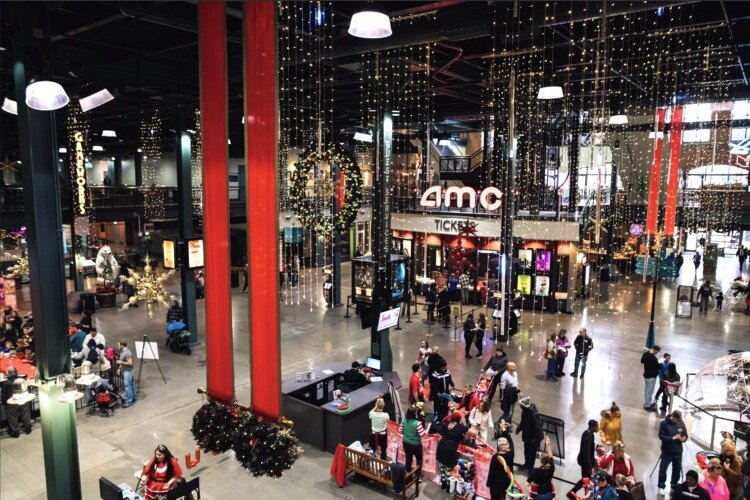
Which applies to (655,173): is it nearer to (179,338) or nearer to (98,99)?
(179,338)

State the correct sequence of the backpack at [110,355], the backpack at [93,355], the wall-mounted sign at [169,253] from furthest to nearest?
the wall-mounted sign at [169,253]
the backpack at [93,355]
the backpack at [110,355]

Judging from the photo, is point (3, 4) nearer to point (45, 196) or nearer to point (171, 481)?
point (45, 196)

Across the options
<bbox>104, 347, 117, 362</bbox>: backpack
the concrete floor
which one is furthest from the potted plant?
<bbox>104, 347, 117, 362</bbox>: backpack

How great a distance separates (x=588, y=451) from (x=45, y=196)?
27.7 feet

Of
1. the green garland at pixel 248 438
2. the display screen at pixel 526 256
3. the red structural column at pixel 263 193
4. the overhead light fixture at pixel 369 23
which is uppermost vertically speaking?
the overhead light fixture at pixel 369 23

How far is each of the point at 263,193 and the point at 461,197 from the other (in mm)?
16196

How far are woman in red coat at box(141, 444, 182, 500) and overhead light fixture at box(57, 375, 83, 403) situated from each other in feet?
4.28

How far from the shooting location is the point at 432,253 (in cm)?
2362

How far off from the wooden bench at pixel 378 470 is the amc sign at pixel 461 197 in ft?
41.1

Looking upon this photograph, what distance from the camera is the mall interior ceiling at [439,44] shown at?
29.1ft

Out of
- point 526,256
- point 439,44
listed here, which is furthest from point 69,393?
point 526,256

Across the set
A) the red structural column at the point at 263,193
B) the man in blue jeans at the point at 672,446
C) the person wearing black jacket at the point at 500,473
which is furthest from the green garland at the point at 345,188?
the man in blue jeans at the point at 672,446

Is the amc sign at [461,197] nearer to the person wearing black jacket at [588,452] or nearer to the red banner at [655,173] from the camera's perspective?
the red banner at [655,173]

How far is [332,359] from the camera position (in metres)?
14.6
